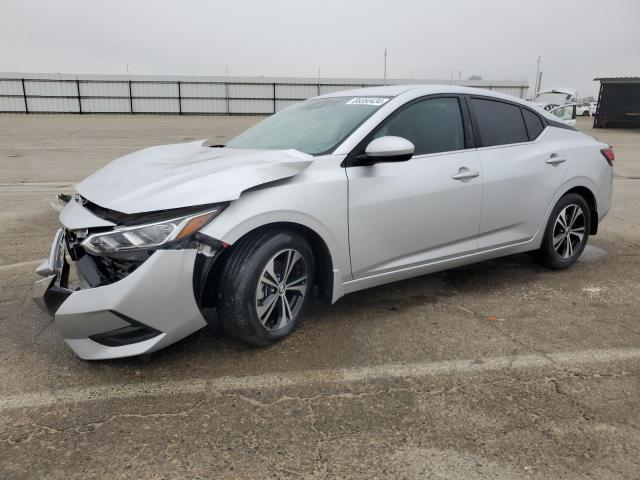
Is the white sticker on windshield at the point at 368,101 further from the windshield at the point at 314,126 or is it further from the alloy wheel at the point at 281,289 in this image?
the alloy wheel at the point at 281,289

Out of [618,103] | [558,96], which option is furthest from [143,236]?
[618,103]

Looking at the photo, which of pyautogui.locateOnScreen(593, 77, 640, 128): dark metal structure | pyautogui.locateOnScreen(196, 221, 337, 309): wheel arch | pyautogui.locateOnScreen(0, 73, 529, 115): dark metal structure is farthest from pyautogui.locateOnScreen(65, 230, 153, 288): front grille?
pyautogui.locateOnScreen(593, 77, 640, 128): dark metal structure

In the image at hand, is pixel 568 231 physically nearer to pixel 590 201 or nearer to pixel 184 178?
pixel 590 201

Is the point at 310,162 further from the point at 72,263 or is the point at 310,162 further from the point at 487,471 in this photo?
the point at 487,471

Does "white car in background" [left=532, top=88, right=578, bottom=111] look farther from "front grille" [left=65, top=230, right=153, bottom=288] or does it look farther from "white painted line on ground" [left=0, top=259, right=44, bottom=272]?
"front grille" [left=65, top=230, right=153, bottom=288]

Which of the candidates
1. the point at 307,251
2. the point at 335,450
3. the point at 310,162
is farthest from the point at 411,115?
the point at 335,450

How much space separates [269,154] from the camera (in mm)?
3453

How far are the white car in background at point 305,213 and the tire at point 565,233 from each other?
0.02m

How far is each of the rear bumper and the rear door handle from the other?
125 inches

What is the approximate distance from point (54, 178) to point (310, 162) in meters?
8.80

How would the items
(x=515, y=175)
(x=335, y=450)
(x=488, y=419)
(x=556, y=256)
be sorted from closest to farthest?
(x=335, y=450) < (x=488, y=419) < (x=515, y=175) < (x=556, y=256)

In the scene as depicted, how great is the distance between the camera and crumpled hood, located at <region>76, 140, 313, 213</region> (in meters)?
2.88

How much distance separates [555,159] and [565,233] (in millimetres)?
703

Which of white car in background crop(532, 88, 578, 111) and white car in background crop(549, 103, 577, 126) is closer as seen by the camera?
white car in background crop(549, 103, 577, 126)
